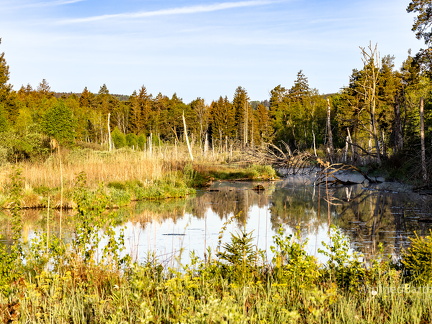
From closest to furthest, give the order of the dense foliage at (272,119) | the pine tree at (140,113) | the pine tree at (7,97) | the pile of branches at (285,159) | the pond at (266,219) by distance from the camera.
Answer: the pond at (266,219) < the pile of branches at (285,159) < the dense foliage at (272,119) < the pine tree at (7,97) < the pine tree at (140,113)

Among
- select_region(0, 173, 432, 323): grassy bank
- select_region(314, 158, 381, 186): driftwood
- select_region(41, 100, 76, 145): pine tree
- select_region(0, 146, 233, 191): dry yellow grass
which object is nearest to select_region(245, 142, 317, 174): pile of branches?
select_region(314, 158, 381, 186): driftwood

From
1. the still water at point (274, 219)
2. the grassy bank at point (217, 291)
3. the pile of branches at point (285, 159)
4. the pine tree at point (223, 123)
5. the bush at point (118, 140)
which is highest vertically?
the pine tree at point (223, 123)

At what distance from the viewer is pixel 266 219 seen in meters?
9.54

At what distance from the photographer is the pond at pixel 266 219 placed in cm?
1035

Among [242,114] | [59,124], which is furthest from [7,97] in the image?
[242,114]

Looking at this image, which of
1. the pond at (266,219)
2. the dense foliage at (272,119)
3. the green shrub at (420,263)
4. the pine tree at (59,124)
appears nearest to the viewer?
the green shrub at (420,263)

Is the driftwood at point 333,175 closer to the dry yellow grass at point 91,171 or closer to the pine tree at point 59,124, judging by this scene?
the dry yellow grass at point 91,171

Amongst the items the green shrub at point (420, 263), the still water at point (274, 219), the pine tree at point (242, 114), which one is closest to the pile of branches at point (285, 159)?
the still water at point (274, 219)

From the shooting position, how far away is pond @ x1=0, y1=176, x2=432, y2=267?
1035 cm

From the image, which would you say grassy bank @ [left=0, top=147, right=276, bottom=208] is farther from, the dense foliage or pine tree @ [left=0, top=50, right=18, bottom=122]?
pine tree @ [left=0, top=50, right=18, bottom=122]

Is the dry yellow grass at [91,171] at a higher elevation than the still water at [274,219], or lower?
higher

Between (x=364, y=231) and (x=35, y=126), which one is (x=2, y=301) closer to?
(x=364, y=231)

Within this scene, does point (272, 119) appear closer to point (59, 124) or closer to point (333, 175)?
point (59, 124)

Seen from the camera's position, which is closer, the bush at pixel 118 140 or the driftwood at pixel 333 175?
the driftwood at pixel 333 175
